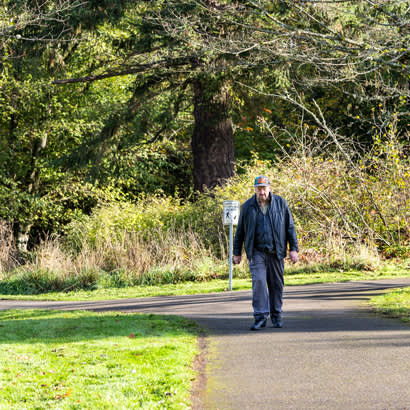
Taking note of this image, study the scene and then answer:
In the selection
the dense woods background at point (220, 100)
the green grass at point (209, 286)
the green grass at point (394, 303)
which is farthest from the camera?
the dense woods background at point (220, 100)

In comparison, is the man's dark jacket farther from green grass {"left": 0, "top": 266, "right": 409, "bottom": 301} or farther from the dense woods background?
the dense woods background

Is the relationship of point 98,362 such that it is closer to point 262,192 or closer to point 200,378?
point 200,378

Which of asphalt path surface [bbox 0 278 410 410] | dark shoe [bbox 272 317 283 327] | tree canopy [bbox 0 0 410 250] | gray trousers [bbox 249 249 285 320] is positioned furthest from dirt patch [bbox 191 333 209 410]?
tree canopy [bbox 0 0 410 250]

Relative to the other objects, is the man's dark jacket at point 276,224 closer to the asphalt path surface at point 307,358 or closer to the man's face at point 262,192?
the man's face at point 262,192

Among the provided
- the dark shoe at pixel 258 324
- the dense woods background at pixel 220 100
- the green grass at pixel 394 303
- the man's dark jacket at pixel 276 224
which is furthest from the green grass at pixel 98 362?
the dense woods background at pixel 220 100

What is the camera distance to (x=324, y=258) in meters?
19.0

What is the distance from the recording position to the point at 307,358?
7570mm

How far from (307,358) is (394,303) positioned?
4.45m

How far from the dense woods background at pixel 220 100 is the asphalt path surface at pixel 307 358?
698 centimetres

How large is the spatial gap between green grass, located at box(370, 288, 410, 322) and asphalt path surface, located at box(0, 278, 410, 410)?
0.85 feet

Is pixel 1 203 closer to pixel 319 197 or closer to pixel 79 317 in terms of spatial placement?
pixel 319 197

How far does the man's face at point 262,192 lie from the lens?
378 inches

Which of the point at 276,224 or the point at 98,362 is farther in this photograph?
the point at 276,224

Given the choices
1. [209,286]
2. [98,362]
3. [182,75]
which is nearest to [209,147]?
[182,75]
